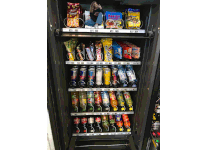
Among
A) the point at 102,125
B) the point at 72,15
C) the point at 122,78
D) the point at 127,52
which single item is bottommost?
the point at 102,125

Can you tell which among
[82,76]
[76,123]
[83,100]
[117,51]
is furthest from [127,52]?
[76,123]

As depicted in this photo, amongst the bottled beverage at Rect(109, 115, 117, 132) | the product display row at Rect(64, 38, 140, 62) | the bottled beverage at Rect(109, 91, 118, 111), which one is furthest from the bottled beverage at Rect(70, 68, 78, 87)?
the bottled beverage at Rect(109, 115, 117, 132)

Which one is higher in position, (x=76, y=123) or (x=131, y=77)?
(x=131, y=77)

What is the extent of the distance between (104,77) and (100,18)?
2.37 feet

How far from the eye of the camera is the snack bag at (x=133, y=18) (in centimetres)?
133

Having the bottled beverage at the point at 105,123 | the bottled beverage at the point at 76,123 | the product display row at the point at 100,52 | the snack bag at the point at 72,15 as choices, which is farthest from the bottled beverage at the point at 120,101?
the snack bag at the point at 72,15

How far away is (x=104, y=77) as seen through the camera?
1.58 metres

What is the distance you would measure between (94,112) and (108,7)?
1420mm

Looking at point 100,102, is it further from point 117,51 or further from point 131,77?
point 117,51

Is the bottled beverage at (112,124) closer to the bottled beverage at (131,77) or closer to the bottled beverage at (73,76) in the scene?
the bottled beverage at (131,77)

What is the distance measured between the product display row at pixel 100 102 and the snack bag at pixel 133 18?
3.03ft

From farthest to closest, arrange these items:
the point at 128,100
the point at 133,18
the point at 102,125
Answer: the point at 102,125 < the point at 128,100 < the point at 133,18

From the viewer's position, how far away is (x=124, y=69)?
5.36 ft
